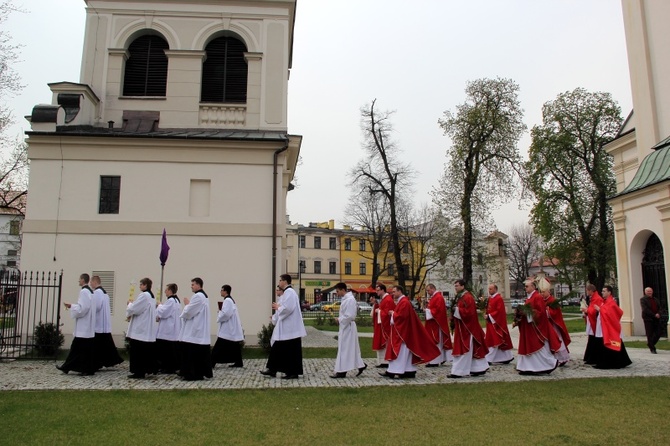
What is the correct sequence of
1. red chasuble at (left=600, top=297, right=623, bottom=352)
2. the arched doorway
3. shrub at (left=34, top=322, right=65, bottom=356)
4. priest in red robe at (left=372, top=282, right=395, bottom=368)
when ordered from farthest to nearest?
the arched doorway, shrub at (left=34, top=322, right=65, bottom=356), priest in red robe at (left=372, top=282, right=395, bottom=368), red chasuble at (left=600, top=297, right=623, bottom=352)

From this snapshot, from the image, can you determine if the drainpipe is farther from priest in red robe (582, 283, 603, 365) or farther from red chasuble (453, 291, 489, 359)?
priest in red robe (582, 283, 603, 365)

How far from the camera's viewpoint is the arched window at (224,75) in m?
19.1

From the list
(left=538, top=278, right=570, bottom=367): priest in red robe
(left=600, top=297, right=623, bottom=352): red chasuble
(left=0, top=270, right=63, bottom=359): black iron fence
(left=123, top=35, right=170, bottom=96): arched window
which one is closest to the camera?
(left=600, top=297, right=623, bottom=352): red chasuble

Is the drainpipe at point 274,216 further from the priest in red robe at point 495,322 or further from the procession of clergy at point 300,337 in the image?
the priest in red robe at point 495,322

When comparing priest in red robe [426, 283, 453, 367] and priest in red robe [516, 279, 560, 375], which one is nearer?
priest in red robe [516, 279, 560, 375]

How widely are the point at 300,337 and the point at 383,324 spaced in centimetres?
A: 258

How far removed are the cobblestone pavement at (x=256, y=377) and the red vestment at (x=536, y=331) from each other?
2.09 ft

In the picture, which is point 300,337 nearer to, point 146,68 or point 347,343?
point 347,343

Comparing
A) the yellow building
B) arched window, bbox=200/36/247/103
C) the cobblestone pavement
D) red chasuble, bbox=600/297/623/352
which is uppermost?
arched window, bbox=200/36/247/103

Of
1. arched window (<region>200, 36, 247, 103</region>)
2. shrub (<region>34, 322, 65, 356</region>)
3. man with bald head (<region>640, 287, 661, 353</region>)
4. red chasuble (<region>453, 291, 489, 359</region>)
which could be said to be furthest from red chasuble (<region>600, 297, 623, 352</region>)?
shrub (<region>34, 322, 65, 356</region>)

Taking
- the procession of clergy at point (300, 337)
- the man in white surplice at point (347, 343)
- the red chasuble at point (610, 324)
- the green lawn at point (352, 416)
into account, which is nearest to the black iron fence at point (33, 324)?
the procession of clergy at point (300, 337)

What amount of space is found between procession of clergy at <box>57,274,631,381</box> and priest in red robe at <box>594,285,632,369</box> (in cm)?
2

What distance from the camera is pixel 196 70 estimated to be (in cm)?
A: 1889

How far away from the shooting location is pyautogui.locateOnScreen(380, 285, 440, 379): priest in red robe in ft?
37.7
